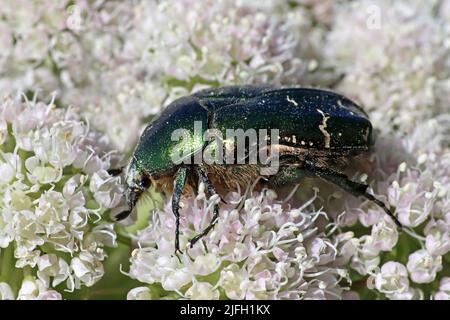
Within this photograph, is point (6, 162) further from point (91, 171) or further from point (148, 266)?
point (148, 266)

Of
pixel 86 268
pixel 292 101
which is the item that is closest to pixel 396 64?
pixel 292 101

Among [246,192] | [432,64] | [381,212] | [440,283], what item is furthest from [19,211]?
[432,64]

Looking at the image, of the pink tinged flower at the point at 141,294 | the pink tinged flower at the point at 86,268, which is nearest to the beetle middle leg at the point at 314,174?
the pink tinged flower at the point at 141,294

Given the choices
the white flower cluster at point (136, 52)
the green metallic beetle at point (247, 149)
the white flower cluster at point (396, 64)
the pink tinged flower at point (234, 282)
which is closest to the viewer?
the pink tinged flower at point (234, 282)

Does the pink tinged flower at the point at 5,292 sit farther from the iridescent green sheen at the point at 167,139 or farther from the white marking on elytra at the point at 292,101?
the white marking on elytra at the point at 292,101

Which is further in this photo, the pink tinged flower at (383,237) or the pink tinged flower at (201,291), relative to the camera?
Answer: the pink tinged flower at (383,237)
